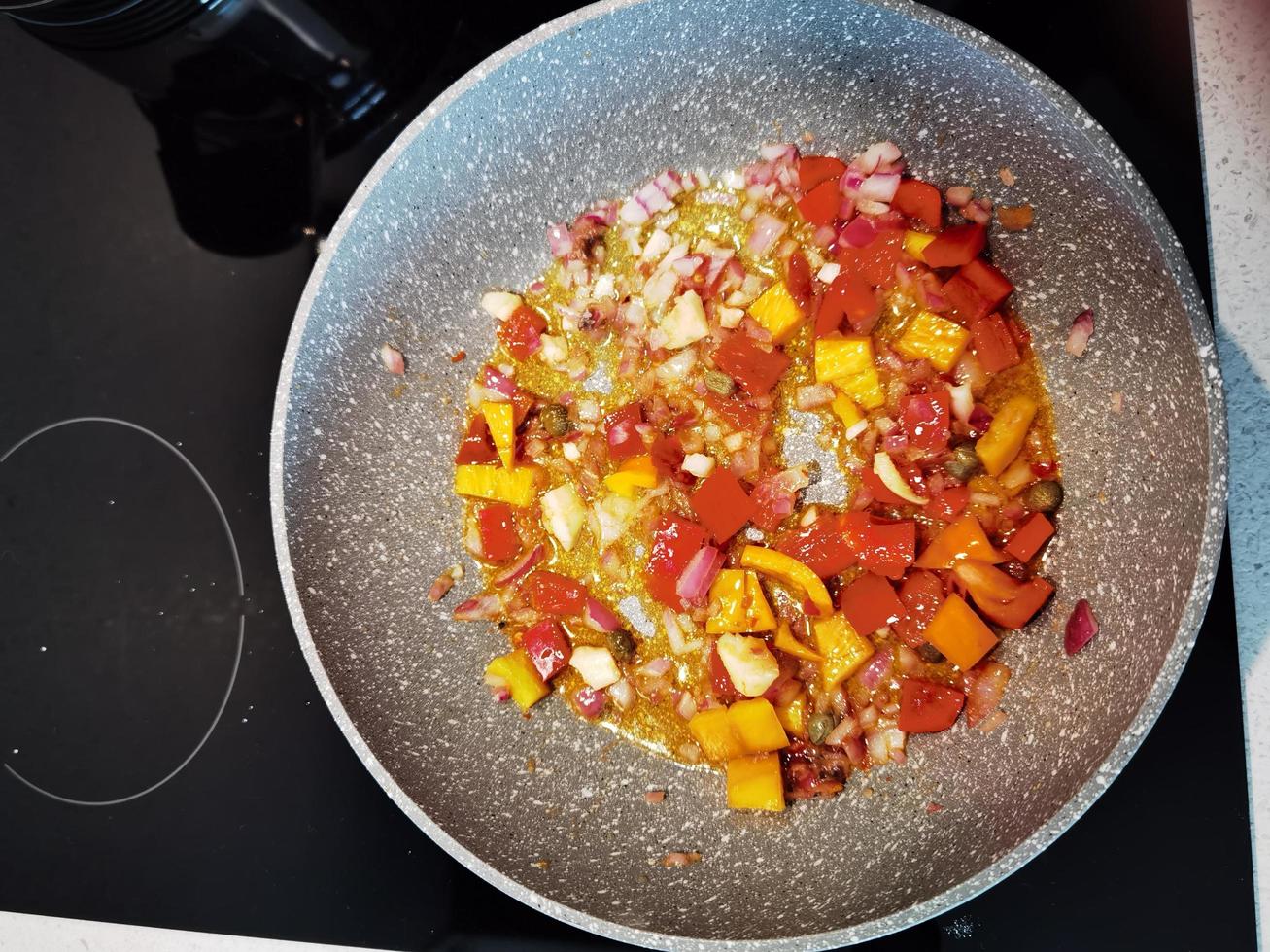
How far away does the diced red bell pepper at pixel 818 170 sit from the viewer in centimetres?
123

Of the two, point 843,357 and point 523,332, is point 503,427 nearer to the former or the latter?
point 523,332

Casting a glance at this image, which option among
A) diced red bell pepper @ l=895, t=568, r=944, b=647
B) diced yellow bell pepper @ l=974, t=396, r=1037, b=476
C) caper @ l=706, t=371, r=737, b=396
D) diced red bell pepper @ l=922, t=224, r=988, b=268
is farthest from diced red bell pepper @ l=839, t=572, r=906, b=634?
diced red bell pepper @ l=922, t=224, r=988, b=268

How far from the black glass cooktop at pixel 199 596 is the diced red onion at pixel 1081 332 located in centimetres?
16

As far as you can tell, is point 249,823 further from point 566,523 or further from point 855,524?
point 855,524

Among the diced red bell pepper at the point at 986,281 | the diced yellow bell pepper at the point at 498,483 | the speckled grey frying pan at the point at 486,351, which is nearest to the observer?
the speckled grey frying pan at the point at 486,351

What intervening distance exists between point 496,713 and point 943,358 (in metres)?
0.81

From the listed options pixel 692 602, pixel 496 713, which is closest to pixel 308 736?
pixel 496 713

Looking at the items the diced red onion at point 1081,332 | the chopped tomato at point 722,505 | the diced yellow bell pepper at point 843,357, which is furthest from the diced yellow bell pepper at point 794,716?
the diced red onion at point 1081,332

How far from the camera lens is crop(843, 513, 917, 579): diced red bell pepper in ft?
3.72

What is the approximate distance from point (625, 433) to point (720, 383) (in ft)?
0.51

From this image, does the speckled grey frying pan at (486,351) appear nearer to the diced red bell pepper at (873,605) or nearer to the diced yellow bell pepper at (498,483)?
the diced yellow bell pepper at (498,483)

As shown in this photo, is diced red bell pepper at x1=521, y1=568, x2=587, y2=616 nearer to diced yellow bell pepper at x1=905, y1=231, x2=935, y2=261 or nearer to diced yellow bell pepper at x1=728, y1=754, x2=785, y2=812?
diced yellow bell pepper at x1=728, y1=754, x2=785, y2=812

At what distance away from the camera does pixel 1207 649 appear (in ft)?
3.62

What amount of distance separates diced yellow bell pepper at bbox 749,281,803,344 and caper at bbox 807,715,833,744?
0.53 m
